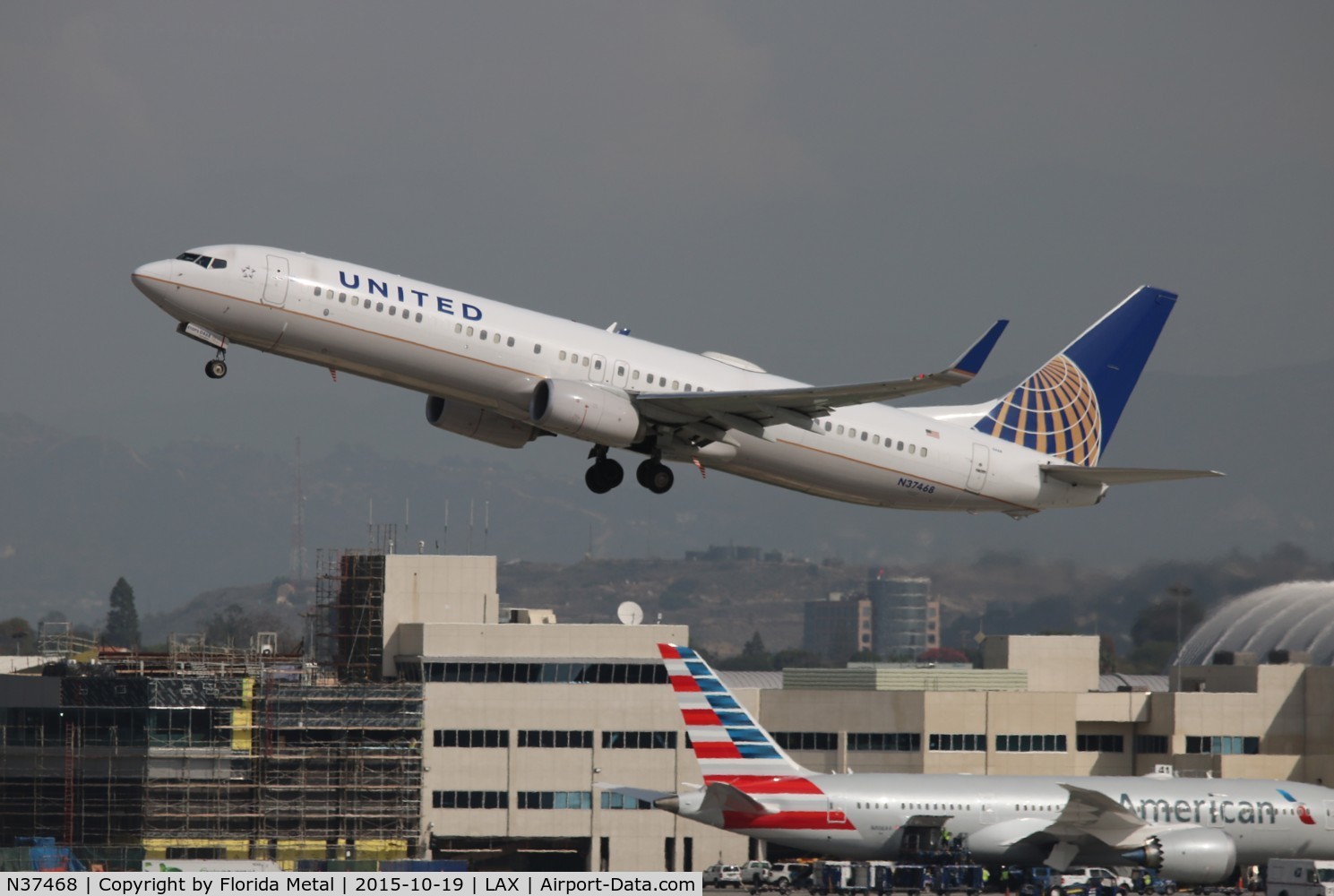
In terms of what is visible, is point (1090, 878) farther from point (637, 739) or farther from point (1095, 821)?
point (637, 739)

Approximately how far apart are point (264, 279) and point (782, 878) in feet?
107

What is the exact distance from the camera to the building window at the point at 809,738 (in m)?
89.4

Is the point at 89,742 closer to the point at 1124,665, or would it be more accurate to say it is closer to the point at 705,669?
the point at 705,669

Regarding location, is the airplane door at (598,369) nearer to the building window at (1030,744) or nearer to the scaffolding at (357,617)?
the building window at (1030,744)

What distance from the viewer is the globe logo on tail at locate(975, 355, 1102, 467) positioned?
58312 millimetres

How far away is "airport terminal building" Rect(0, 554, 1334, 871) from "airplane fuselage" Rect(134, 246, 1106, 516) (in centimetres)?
3519

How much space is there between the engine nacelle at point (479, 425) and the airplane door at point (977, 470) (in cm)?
1306

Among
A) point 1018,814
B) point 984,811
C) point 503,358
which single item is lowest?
point 1018,814

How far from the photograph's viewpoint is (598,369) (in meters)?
49.1

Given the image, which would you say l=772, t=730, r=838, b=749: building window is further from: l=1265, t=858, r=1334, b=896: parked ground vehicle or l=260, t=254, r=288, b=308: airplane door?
l=260, t=254, r=288, b=308: airplane door

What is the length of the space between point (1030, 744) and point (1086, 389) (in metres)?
31.1

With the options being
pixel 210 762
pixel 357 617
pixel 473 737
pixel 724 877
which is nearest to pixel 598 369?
pixel 724 877

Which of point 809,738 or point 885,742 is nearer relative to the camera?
point 885,742

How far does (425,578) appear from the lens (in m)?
95.0
